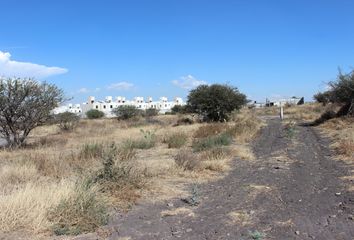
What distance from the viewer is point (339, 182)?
1138 cm

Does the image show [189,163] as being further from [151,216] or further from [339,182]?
[151,216]

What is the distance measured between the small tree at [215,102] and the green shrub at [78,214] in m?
33.4

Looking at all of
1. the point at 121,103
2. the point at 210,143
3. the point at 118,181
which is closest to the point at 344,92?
the point at 210,143

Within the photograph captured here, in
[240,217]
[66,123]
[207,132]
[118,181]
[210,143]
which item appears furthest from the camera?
[66,123]

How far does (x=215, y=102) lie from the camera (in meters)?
41.3

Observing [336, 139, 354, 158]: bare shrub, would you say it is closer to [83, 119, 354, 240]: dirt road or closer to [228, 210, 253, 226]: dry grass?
[83, 119, 354, 240]: dirt road

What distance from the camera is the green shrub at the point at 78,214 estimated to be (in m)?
7.45

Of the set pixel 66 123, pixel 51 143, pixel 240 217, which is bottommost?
pixel 240 217

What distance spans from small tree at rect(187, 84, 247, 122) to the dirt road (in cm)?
2763

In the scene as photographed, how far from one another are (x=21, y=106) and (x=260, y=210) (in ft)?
58.9

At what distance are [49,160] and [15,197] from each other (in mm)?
5741

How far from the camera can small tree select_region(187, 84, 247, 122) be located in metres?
41.4

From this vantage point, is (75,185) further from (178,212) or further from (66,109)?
(66,109)

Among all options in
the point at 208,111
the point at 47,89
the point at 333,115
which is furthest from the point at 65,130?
the point at 333,115
